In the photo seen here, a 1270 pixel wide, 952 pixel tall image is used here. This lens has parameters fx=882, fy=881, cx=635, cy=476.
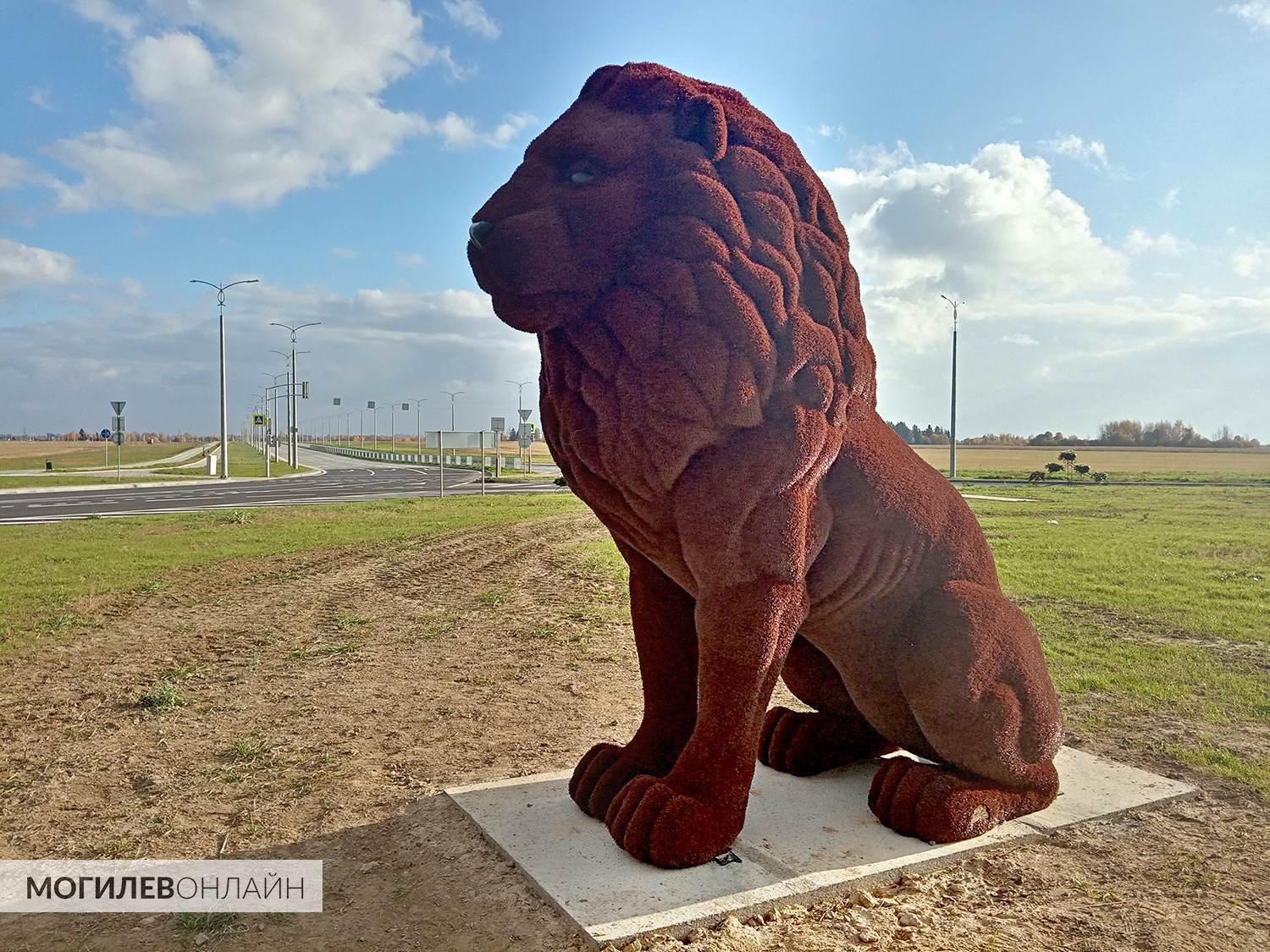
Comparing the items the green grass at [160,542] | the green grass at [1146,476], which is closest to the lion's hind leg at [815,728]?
the green grass at [160,542]

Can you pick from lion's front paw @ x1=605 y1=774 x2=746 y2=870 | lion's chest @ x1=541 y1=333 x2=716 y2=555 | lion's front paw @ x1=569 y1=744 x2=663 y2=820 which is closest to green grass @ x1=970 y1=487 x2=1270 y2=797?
lion's front paw @ x1=605 y1=774 x2=746 y2=870

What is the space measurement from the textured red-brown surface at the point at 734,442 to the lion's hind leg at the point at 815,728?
1.75ft

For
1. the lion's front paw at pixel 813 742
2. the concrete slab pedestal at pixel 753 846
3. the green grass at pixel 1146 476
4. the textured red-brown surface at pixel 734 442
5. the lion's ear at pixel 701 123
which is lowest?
the concrete slab pedestal at pixel 753 846

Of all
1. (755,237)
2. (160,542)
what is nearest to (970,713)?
(755,237)

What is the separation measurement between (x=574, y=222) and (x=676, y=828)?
6.68 ft

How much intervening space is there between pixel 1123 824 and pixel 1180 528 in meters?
14.6

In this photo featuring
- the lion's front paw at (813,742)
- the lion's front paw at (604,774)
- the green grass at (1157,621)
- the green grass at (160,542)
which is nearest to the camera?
the lion's front paw at (604,774)

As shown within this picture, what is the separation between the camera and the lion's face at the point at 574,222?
2.87 metres

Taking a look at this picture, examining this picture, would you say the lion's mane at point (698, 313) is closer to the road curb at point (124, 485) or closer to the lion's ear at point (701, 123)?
the lion's ear at point (701, 123)

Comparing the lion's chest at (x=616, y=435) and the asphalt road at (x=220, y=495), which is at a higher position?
the lion's chest at (x=616, y=435)

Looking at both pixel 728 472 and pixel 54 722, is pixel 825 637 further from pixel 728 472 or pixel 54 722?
pixel 54 722

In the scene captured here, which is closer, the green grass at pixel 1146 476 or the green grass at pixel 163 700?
the green grass at pixel 163 700

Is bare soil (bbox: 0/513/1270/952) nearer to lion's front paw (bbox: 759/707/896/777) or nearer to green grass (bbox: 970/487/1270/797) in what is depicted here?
green grass (bbox: 970/487/1270/797)

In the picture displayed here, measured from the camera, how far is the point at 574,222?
9.48 ft
